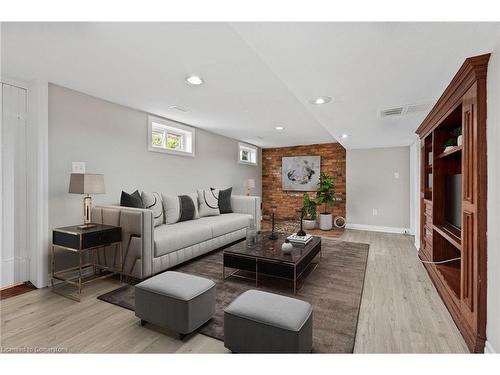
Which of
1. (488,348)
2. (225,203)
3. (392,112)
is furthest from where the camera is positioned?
(225,203)

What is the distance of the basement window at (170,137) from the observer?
13.0 ft

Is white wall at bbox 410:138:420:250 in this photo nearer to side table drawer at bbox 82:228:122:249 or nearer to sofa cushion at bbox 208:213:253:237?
sofa cushion at bbox 208:213:253:237

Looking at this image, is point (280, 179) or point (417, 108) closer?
point (417, 108)

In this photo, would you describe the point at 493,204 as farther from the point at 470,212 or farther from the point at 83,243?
the point at 83,243

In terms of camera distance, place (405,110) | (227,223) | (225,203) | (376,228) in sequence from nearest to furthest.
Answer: (405,110) → (227,223) → (225,203) → (376,228)

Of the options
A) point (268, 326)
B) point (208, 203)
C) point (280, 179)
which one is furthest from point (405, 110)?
point (280, 179)

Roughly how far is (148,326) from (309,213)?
472 centimetres

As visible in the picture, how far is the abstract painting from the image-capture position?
22.4ft

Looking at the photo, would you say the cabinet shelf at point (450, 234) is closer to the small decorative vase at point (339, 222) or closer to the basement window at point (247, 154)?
the small decorative vase at point (339, 222)

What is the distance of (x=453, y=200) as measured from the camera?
277 cm

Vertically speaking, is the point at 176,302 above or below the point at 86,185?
below

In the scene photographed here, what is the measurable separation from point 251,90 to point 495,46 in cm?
200
